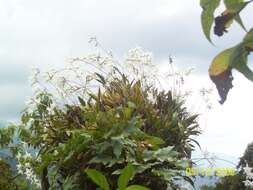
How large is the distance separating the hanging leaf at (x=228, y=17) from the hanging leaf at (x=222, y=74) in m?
0.02

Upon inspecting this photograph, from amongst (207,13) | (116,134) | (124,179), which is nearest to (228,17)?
(207,13)

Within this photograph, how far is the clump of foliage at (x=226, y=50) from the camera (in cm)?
41

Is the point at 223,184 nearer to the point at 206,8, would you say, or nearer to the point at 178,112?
the point at 178,112

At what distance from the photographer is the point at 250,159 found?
8.90m

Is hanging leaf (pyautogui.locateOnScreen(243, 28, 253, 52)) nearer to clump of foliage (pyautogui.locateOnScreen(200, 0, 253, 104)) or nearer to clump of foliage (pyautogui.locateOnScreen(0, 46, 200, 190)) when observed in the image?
clump of foliage (pyautogui.locateOnScreen(200, 0, 253, 104))

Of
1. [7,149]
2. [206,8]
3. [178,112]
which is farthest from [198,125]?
[206,8]

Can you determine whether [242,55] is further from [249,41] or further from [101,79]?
[101,79]

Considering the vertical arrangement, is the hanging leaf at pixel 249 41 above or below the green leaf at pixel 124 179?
above

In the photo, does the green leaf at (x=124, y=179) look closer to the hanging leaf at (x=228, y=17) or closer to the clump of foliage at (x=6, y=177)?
the hanging leaf at (x=228, y=17)

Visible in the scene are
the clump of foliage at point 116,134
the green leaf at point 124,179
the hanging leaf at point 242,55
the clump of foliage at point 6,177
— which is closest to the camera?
the hanging leaf at point 242,55

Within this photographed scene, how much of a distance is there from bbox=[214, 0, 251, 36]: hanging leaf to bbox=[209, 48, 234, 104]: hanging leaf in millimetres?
24

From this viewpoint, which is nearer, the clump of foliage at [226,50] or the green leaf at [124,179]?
the clump of foliage at [226,50]

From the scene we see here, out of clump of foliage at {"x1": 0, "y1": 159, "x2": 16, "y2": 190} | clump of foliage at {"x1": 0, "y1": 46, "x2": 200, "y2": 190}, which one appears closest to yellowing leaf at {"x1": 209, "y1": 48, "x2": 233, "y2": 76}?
clump of foliage at {"x1": 0, "y1": 46, "x2": 200, "y2": 190}

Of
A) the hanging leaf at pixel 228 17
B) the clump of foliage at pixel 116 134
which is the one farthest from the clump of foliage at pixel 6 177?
the hanging leaf at pixel 228 17
